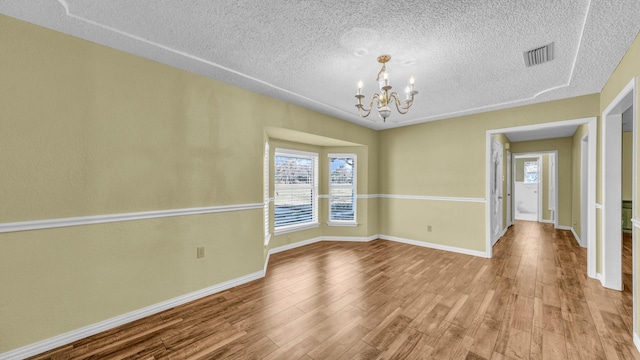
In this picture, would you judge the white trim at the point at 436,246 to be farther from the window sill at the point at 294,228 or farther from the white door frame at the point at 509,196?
the white door frame at the point at 509,196

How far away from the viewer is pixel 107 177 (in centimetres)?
218

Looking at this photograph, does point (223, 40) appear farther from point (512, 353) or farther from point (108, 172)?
point (512, 353)

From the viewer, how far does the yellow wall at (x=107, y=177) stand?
181 centimetres

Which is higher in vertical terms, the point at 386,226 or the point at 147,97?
the point at 147,97

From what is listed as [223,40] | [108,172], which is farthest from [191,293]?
[223,40]

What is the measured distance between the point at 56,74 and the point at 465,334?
4048mm

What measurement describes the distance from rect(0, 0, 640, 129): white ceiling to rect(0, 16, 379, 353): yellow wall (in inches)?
9.6

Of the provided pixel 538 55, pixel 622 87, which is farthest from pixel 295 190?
pixel 622 87

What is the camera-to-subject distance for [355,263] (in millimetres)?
3807

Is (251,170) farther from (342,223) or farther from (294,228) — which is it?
(342,223)

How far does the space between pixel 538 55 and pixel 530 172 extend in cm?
872

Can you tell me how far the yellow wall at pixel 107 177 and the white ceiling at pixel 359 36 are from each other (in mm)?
245

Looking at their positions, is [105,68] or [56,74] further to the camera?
[105,68]

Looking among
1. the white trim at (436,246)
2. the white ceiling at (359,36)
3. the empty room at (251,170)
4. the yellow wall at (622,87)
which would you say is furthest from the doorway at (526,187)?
the white ceiling at (359,36)
